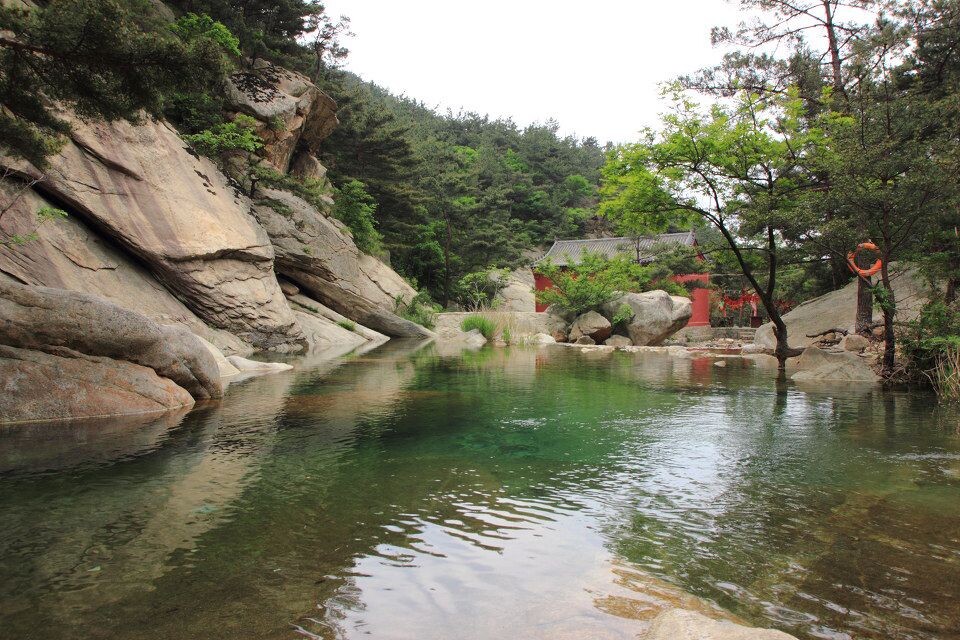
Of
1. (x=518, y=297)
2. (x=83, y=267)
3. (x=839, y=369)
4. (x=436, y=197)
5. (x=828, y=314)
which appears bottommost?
(x=839, y=369)

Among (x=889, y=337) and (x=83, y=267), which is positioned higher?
(x=83, y=267)

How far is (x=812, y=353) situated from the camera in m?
11.6

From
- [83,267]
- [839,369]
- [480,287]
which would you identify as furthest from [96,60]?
[480,287]

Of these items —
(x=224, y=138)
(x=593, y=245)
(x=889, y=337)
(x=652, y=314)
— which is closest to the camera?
(x=889, y=337)

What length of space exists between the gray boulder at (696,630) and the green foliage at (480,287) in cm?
2846

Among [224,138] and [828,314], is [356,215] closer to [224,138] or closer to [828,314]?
[224,138]

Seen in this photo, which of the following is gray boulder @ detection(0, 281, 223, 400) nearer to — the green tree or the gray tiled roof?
the green tree

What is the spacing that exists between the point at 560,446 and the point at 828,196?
670 cm

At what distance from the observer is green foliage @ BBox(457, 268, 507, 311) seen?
3148cm

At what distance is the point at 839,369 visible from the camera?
1081 cm

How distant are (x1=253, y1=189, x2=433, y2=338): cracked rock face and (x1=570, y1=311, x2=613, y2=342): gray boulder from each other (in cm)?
567

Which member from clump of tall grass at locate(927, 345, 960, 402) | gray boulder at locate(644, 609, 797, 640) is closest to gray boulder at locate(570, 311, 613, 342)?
clump of tall grass at locate(927, 345, 960, 402)

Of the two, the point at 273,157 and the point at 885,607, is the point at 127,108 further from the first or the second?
the point at 273,157

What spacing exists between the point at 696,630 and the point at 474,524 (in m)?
1.79
